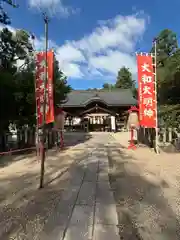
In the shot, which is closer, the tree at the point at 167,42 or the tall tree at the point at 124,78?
the tree at the point at 167,42

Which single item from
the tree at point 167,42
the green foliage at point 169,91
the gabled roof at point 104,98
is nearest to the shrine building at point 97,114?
the gabled roof at point 104,98

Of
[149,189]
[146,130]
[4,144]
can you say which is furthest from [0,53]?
[149,189]

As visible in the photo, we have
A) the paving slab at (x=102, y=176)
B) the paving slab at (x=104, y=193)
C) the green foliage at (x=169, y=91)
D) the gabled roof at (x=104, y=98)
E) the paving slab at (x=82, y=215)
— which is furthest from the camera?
the gabled roof at (x=104, y=98)

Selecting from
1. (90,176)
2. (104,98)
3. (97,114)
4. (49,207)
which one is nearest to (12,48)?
(90,176)

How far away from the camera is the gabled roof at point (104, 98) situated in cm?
3025

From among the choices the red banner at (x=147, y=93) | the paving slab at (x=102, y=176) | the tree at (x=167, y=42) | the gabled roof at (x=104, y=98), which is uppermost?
the tree at (x=167, y=42)

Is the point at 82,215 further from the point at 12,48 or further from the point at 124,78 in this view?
the point at 124,78

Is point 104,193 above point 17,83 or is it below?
below

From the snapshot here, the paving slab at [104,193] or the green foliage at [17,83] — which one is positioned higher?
the green foliage at [17,83]

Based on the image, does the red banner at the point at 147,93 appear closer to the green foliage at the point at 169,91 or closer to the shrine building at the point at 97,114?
the green foliage at the point at 169,91

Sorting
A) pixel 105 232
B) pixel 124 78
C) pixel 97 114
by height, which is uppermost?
pixel 124 78

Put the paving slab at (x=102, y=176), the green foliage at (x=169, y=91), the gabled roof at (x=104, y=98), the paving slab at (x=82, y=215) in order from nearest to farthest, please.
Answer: the paving slab at (x=82, y=215)
the paving slab at (x=102, y=176)
the green foliage at (x=169, y=91)
the gabled roof at (x=104, y=98)

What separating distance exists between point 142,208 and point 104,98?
29622 mm

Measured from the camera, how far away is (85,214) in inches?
141
